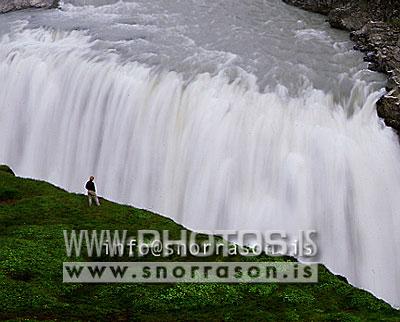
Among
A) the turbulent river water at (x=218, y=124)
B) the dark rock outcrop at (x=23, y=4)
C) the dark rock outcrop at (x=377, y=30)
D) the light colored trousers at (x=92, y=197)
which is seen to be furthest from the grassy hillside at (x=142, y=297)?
the dark rock outcrop at (x=23, y=4)

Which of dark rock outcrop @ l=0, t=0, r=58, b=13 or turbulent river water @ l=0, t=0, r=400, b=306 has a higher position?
dark rock outcrop @ l=0, t=0, r=58, b=13

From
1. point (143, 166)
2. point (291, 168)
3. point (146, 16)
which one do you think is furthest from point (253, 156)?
point (146, 16)

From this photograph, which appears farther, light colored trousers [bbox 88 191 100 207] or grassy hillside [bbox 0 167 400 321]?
light colored trousers [bbox 88 191 100 207]

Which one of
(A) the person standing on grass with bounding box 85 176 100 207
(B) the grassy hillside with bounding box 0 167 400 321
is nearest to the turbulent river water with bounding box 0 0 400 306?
(A) the person standing on grass with bounding box 85 176 100 207

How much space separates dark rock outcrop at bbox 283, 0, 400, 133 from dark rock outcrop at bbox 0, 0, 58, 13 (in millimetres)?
18388

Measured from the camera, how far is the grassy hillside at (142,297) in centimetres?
1644

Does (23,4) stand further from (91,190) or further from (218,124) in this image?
(91,190)

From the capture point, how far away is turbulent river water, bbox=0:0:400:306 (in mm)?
26406

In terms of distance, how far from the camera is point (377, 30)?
35.2 metres

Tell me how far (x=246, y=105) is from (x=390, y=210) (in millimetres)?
8963

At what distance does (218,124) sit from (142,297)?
1368cm

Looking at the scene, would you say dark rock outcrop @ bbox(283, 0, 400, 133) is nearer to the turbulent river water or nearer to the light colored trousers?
the turbulent river water

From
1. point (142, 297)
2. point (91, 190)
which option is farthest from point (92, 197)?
point (142, 297)

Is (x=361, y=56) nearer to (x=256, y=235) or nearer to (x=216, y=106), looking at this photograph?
(x=216, y=106)
